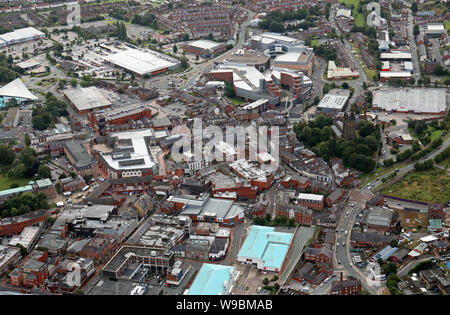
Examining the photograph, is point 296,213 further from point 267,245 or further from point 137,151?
point 137,151

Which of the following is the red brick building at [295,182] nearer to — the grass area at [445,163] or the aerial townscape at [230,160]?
the aerial townscape at [230,160]

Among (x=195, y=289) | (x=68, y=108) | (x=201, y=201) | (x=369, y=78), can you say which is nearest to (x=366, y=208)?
(x=201, y=201)

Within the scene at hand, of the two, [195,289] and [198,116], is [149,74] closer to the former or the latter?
[198,116]

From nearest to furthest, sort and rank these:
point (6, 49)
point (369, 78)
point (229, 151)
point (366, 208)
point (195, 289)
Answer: point (195, 289), point (366, 208), point (229, 151), point (369, 78), point (6, 49)

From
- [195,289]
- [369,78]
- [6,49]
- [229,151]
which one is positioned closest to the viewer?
[195,289]

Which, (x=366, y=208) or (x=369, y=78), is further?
(x=369, y=78)

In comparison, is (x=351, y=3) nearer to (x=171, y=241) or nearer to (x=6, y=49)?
(x=6, y=49)

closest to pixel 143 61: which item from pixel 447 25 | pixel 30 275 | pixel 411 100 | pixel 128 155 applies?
pixel 128 155

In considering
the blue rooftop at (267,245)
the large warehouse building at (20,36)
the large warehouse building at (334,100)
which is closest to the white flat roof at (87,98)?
the large warehouse building at (334,100)

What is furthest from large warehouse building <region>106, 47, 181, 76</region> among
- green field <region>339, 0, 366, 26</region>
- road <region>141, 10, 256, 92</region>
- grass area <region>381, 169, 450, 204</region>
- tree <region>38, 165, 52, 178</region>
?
grass area <region>381, 169, 450, 204</region>
